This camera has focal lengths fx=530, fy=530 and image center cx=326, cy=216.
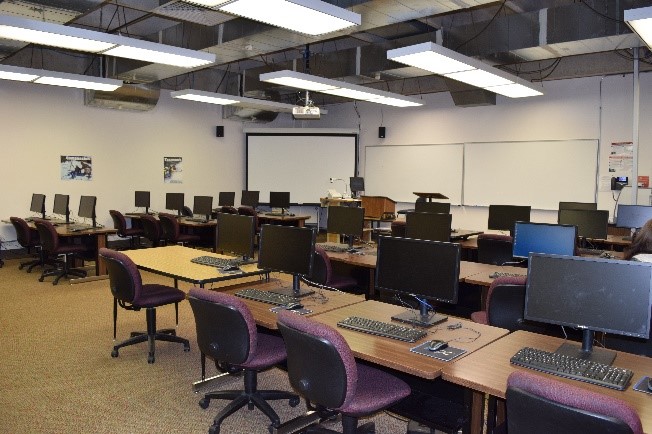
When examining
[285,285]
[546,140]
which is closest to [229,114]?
[546,140]

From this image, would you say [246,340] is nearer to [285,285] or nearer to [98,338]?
[285,285]

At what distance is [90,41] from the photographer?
509cm

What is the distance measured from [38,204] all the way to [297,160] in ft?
17.8

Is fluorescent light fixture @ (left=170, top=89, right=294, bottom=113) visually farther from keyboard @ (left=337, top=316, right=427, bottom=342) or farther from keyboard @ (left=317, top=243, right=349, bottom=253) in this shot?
keyboard @ (left=337, top=316, right=427, bottom=342)

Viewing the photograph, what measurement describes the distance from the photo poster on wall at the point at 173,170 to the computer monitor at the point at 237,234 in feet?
22.0

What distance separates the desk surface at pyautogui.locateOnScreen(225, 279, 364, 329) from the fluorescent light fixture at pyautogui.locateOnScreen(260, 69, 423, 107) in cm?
350

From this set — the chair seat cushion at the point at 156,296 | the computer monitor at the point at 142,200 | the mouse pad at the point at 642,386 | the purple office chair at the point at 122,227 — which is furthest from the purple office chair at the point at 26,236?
the mouse pad at the point at 642,386

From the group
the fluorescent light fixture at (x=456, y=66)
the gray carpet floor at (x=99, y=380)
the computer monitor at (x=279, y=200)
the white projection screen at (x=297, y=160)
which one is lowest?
the gray carpet floor at (x=99, y=380)

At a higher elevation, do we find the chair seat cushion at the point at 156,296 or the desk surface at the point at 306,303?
the desk surface at the point at 306,303

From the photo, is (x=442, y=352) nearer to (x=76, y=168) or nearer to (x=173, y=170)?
(x=76, y=168)

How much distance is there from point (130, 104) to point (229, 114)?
2350 millimetres

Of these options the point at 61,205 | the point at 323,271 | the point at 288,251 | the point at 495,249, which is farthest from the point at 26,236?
the point at 495,249

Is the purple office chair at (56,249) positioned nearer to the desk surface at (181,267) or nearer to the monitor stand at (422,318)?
the desk surface at (181,267)

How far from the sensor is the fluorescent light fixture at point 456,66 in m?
5.25
